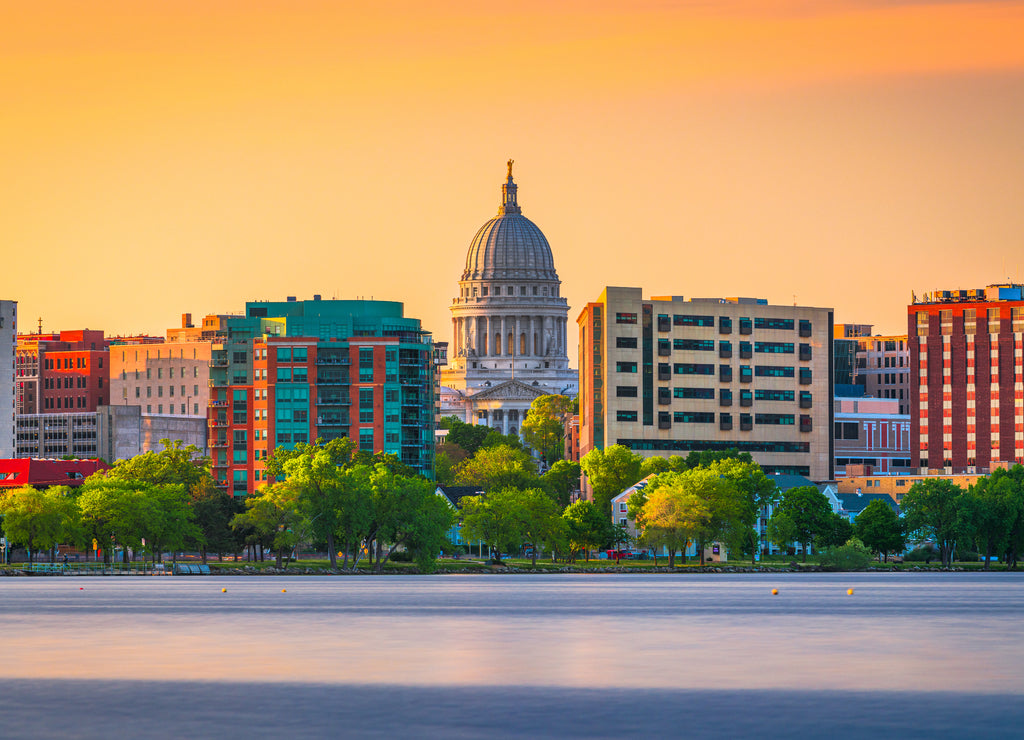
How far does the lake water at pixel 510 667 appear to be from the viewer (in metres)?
49.6

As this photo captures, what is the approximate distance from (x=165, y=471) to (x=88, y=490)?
16.5m

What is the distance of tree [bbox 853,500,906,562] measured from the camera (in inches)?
7451

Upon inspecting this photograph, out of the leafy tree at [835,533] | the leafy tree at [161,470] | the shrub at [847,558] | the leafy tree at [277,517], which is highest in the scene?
the leafy tree at [161,470]

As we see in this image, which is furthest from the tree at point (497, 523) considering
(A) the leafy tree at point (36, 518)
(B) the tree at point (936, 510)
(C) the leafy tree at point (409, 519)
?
(B) the tree at point (936, 510)

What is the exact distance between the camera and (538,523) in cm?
18150

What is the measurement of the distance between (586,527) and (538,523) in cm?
949

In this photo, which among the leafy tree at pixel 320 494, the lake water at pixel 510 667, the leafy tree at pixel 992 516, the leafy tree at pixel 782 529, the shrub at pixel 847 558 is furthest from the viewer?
the leafy tree at pixel 782 529

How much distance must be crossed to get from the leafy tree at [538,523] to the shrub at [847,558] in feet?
82.4

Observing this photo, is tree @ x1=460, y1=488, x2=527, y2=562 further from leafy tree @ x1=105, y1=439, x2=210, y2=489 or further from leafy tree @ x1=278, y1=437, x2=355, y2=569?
leafy tree @ x1=105, y1=439, x2=210, y2=489

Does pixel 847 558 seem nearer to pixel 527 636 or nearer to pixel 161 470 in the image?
pixel 161 470

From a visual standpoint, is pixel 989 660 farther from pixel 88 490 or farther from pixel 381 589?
pixel 88 490

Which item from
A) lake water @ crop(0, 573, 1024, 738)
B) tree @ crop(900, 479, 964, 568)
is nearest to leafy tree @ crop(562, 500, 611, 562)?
tree @ crop(900, 479, 964, 568)

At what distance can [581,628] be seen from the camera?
8450 cm

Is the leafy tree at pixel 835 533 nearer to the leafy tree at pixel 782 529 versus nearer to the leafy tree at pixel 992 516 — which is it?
the leafy tree at pixel 782 529
